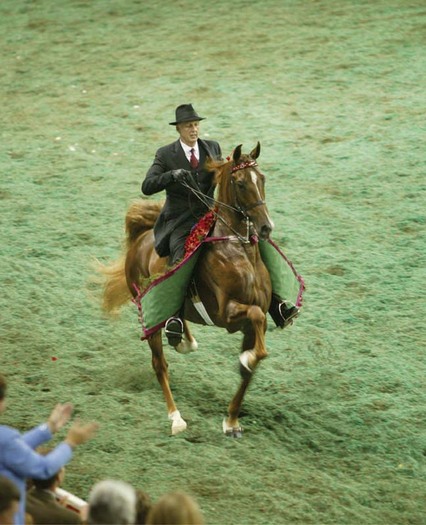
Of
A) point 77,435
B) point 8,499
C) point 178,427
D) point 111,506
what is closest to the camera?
point 111,506

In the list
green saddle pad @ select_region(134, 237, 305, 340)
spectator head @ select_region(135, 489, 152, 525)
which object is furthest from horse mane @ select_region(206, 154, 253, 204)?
spectator head @ select_region(135, 489, 152, 525)

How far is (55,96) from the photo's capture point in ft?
49.5

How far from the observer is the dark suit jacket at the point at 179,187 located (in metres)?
8.06

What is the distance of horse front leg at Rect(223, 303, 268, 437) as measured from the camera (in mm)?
7469

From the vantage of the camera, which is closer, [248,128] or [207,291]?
[207,291]

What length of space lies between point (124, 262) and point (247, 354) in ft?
7.10

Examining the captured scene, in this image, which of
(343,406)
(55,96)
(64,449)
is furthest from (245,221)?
(55,96)

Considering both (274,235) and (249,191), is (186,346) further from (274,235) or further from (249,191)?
(274,235)

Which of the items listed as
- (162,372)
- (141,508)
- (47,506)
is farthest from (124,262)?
(141,508)

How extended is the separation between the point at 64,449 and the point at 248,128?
8849 millimetres

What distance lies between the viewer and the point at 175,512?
4391mm

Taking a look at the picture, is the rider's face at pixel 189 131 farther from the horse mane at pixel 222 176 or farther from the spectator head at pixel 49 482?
the spectator head at pixel 49 482

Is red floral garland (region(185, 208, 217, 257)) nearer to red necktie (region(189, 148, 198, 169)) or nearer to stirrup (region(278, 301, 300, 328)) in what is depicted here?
red necktie (region(189, 148, 198, 169))

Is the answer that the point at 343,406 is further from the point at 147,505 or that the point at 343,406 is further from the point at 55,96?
the point at 55,96
